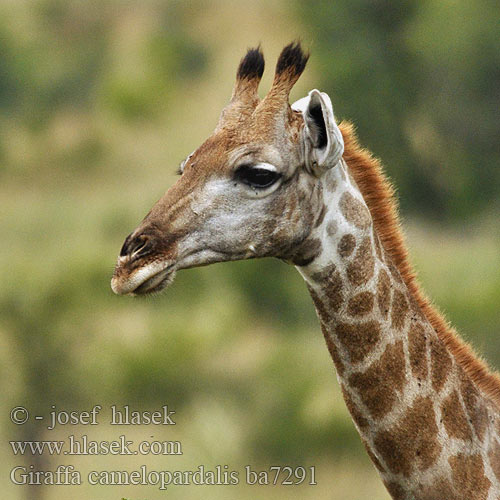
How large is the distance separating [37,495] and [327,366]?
5923mm

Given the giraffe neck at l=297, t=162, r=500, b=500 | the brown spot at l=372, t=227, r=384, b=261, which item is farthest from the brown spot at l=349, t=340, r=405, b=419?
the brown spot at l=372, t=227, r=384, b=261

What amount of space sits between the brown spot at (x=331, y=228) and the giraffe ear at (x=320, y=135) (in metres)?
0.29

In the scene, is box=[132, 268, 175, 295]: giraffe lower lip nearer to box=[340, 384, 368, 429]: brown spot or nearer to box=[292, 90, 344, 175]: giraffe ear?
box=[292, 90, 344, 175]: giraffe ear

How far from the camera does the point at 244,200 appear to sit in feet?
21.4

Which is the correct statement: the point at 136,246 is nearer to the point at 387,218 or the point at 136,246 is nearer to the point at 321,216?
the point at 321,216

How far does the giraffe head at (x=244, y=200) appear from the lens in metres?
6.38

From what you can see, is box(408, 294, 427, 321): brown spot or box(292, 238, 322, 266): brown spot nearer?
box(292, 238, 322, 266): brown spot

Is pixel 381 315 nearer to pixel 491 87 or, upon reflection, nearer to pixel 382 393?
pixel 382 393

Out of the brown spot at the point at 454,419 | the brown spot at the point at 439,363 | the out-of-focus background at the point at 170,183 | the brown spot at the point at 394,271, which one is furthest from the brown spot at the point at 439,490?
the out-of-focus background at the point at 170,183

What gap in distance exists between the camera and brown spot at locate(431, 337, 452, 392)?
674 cm

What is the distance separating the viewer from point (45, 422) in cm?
1950

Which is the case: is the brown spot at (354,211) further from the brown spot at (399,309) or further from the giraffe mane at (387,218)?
the brown spot at (399,309)

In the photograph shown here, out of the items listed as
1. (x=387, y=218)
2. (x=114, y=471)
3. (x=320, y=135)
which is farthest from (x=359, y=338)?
(x=114, y=471)

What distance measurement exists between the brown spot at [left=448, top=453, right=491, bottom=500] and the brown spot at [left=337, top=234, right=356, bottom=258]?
1313 millimetres
